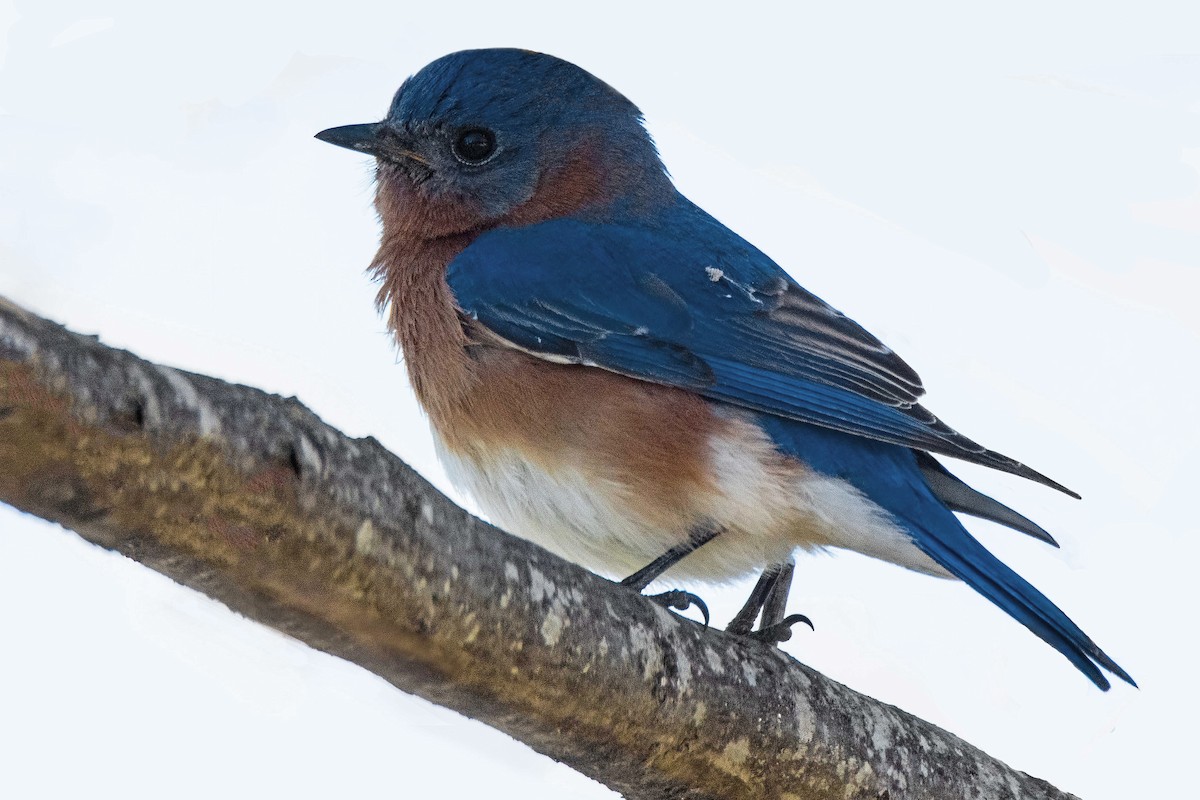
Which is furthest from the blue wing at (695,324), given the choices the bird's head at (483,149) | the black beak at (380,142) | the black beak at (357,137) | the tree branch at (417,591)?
the tree branch at (417,591)

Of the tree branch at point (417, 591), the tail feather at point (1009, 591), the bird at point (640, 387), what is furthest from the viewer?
the bird at point (640, 387)

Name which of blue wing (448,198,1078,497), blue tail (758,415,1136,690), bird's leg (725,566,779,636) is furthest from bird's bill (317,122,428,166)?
bird's leg (725,566,779,636)

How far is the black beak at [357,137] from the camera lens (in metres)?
4.95

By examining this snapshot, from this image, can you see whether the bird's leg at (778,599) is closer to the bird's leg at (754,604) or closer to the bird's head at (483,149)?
the bird's leg at (754,604)

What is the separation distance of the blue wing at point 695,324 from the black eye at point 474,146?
0.35 m

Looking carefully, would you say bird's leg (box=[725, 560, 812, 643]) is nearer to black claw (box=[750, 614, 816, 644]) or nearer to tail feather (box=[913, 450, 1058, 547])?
black claw (box=[750, 614, 816, 644])

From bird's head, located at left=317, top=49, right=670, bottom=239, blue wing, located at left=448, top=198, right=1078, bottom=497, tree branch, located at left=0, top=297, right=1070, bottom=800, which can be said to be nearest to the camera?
tree branch, located at left=0, top=297, right=1070, bottom=800

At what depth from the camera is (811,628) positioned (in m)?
4.27

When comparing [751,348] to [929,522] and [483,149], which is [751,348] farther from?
[483,149]

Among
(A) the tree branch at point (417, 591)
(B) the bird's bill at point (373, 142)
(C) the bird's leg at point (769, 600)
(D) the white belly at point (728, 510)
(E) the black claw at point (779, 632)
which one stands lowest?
(A) the tree branch at point (417, 591)

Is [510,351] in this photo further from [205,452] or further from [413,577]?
[205,452]

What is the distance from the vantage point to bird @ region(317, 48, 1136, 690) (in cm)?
410

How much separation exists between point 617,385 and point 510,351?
372 mm

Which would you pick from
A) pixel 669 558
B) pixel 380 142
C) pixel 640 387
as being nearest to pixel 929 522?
pixel 669 558
